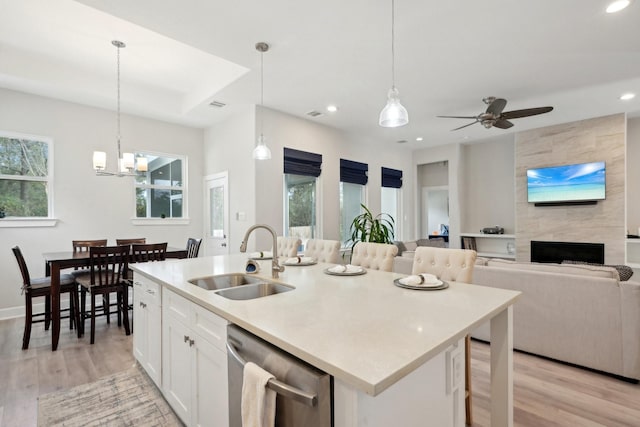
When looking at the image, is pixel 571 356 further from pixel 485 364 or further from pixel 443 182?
pixel 443 182

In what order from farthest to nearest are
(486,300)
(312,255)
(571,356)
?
(312,255) < (571,356) < (486,300)

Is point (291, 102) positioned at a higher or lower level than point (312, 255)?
higher

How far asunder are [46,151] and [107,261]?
2.25 meters

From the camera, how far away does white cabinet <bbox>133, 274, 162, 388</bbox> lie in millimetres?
2092

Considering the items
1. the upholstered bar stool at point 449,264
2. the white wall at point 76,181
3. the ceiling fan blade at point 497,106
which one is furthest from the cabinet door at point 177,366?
the ceiling fan blade at point 497,106

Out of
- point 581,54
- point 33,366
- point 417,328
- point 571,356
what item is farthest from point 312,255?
point 581,54

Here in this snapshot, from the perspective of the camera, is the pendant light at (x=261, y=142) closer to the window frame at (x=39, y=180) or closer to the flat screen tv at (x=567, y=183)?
the window frame at (x=39, y=180)

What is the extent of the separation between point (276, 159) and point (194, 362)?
3479 mm

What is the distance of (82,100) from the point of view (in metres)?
4.31

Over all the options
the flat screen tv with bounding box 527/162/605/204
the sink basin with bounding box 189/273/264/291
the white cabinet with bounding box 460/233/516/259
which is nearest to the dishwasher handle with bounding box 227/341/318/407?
the sink basin with bounding box 189/273/264/291

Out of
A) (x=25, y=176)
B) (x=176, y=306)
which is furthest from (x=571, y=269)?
(x=25, y=176)

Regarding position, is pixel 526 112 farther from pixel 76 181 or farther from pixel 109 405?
pixel 76 181

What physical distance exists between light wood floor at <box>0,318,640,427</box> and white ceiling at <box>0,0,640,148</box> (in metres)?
2.90

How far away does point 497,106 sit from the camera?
380 centimetres
